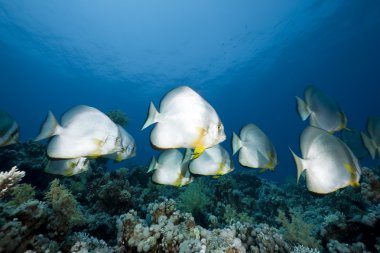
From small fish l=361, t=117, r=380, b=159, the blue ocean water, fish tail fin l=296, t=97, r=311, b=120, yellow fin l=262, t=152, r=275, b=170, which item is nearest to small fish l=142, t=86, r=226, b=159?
yellow fin l=262, t=152, r=275, b=170

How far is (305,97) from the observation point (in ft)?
12.6

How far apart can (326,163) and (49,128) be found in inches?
121

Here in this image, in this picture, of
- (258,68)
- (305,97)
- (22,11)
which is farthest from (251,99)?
(305,97)

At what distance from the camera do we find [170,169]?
13.6ft

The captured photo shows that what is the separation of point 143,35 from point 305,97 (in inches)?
2154

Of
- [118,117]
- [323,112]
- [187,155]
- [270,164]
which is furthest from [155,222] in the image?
[118,117]

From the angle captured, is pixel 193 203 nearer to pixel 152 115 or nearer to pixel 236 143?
pixel 236 143

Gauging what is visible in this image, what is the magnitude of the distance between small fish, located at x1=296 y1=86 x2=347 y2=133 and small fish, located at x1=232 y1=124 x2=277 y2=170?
86 centimetres

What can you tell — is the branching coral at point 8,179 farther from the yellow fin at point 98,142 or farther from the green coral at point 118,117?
the green coral at point 118,117

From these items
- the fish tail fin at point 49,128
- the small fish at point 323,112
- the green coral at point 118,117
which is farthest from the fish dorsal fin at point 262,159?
the green coral at point 118,117

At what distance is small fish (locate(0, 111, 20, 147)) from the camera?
11.4 ft

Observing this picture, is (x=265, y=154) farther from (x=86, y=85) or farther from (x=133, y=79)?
(x=86, y=85)

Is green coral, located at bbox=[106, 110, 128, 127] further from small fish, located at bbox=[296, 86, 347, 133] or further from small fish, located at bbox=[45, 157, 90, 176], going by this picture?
small fish, located at bbox=[296, 86, 347, 133]

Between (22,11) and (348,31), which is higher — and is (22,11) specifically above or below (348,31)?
above
